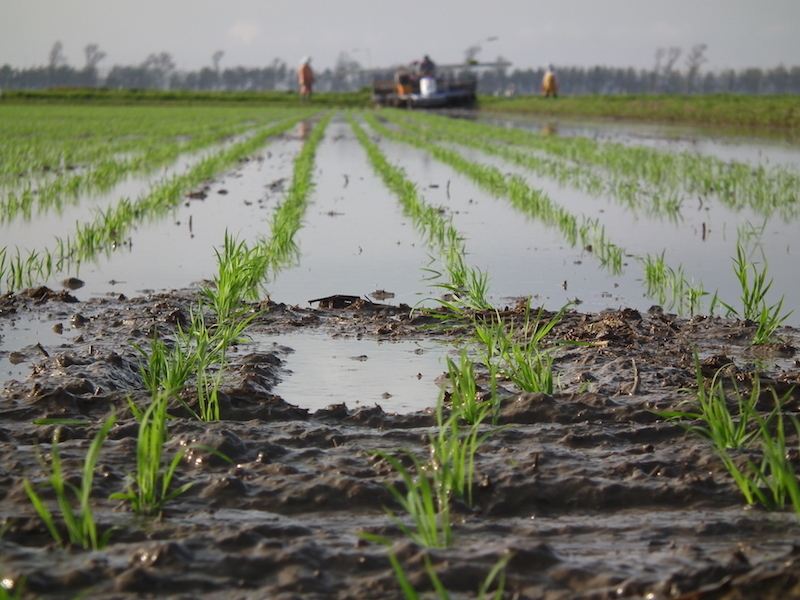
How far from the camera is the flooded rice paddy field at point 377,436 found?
1984 millimetres

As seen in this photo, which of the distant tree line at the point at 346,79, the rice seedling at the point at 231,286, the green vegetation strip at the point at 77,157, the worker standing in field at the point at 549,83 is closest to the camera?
the rice seedling at the point at 231,286

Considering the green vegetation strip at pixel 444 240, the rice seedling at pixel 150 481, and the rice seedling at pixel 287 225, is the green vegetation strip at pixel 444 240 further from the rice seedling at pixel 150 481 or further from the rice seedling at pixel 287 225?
the rice seedling at pixel 150 481

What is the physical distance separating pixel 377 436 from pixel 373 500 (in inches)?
18.9

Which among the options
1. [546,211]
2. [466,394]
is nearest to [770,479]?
[466,394]

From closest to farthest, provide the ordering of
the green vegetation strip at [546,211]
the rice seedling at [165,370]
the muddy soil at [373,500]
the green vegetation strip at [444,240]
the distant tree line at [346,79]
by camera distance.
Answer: the muddy soil at [373,500] < the rice seedling at [165,370] < the green vegetation strip at [444,240] < the green vegetation strip at [546,211] < the distant tree line at [346,79]

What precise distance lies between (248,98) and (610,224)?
50450 millimetres

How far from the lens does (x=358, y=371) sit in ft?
12.2

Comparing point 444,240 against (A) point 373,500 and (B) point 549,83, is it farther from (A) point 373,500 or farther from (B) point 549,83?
(B) point 549,83

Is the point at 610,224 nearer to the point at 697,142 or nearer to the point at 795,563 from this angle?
the point at 795,563

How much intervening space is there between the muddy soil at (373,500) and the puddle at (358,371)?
81 mm

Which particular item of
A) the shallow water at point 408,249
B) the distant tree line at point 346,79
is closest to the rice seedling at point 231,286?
the shallow water at point 408,249

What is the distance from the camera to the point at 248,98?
185ft

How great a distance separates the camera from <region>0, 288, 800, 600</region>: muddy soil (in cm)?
194

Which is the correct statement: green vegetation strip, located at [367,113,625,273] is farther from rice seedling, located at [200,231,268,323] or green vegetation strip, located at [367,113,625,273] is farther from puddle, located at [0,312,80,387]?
puddle, located at [0,312,80,387]
